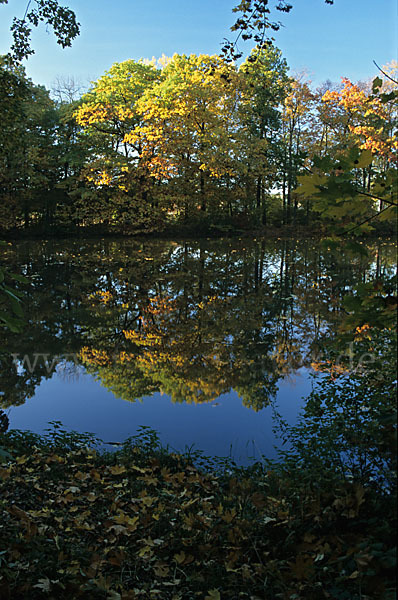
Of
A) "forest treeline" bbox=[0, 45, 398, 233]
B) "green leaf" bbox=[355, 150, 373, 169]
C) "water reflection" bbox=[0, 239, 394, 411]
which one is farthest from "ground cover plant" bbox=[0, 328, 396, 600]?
"forest treeline" bbox=[0, 45, 398, 233]

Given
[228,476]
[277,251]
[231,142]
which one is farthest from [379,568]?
[231,142]

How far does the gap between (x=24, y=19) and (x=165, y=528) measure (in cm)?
927

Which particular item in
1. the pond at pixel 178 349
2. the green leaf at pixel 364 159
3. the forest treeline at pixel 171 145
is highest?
the forest treeline at pixel 171 145

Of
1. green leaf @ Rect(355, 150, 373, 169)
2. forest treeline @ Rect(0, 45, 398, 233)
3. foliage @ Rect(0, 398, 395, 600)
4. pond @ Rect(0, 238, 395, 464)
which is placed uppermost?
forest treeline @ Rect(0, 45, 398, 233)

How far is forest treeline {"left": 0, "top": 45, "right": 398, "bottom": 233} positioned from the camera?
27000 mm

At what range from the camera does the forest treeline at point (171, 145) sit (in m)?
27.0

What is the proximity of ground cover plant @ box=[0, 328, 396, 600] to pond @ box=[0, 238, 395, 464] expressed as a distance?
1.94 feet

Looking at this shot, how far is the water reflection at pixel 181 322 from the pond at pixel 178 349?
0.11 feet

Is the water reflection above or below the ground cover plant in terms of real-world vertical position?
above

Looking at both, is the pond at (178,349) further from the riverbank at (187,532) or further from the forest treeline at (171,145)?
the forest treeline at (171,145)

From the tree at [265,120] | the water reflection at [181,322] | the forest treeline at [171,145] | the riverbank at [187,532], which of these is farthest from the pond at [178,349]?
the tree at [265,120]

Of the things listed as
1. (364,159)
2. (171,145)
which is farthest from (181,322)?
(171,145)

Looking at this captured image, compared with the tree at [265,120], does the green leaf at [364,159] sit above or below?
below

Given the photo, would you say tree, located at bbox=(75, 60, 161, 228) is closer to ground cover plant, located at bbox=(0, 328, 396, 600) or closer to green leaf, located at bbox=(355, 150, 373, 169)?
ground cover plant, located at bbox=(0, 328, 396, 600)
